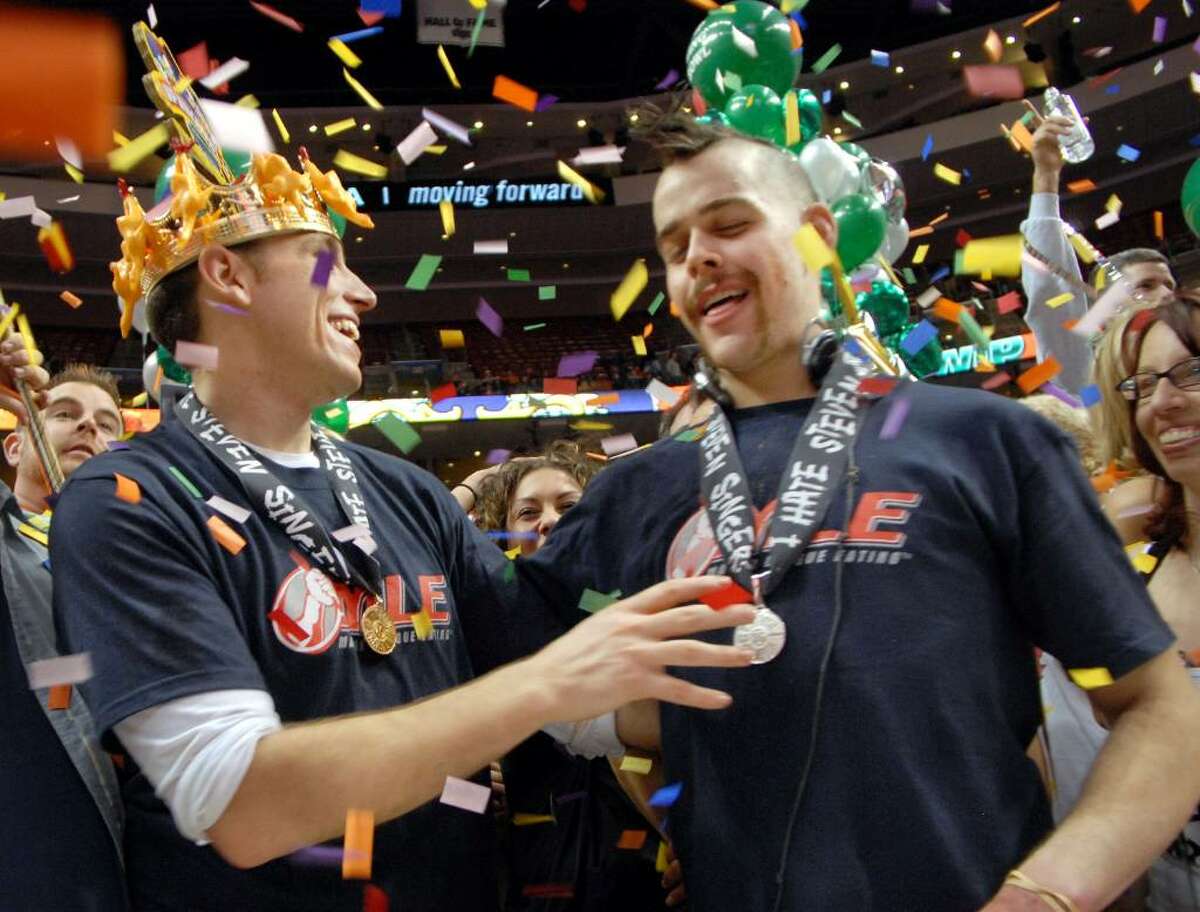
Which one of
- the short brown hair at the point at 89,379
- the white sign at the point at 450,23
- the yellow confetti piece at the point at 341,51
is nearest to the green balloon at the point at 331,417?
the short brown hair at the point at 89,379

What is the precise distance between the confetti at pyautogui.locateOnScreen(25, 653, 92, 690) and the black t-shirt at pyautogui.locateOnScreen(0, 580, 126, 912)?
0.04 m

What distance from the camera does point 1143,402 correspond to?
1.82 meters

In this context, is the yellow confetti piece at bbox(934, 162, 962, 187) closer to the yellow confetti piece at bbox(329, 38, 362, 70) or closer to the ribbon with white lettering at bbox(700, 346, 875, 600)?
the yellow confetti piece at bbox(329, 38, 362, 70)

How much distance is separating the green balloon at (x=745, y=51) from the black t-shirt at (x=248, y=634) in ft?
6.05

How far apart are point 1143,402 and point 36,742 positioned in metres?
1.71

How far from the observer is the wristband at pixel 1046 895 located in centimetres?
103

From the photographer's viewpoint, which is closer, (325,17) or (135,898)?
(135,898)

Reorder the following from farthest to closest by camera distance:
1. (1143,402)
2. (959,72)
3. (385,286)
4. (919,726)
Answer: (385,286) < (959,72) < (1143,402) < (919,726)

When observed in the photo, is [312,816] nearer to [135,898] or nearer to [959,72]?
[135,898]

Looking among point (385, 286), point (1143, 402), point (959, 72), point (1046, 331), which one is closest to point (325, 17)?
point (385, 286)

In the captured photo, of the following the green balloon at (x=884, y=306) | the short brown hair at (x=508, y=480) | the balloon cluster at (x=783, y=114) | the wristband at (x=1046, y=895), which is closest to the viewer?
the wristband at (x=1046, y=895)

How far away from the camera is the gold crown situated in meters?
1.69

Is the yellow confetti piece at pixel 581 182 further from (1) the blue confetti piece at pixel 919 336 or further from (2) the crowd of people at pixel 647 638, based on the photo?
(2) the crowd of people at pixel 647 638

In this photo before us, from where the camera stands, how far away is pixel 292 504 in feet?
4.74
